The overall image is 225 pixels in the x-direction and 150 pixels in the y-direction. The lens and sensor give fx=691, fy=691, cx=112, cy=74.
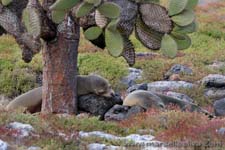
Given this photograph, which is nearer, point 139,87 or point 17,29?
point 17,29

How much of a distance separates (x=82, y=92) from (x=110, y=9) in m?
3.36

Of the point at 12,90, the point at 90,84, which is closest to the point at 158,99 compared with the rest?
the point at 90,84

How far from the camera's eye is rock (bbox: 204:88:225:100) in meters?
17.7

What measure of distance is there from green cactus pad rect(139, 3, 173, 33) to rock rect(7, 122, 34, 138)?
122 inches

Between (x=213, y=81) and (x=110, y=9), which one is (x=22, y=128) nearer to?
(x=110, y=9)

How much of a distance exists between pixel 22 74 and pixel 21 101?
5.16 m

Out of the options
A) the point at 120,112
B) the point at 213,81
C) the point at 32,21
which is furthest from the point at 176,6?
the point at 213,81

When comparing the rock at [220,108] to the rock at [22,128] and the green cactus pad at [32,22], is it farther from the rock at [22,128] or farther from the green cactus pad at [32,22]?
the rock at [22,128]

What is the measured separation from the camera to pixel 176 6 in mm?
11266

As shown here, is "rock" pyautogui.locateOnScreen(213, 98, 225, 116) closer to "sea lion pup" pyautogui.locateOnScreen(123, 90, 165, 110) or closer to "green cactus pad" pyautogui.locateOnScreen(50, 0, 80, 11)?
"sea lion pup" pyautogui.locateOnScreen(123, 90, 165, 110)

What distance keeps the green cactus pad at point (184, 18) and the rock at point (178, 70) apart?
8998 mm

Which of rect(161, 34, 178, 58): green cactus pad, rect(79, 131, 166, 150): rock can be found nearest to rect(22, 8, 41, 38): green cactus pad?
rect(161, 34, 178, 58): green cactus pad

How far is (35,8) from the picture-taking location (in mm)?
11336

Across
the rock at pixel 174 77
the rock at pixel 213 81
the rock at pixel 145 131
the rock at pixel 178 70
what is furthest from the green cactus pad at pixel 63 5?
the rock at pixel 178 70
